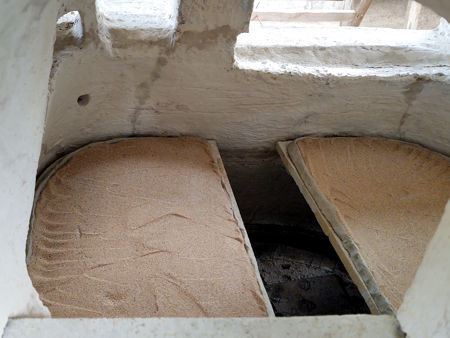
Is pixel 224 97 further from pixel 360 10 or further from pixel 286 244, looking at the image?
pixel 360 10

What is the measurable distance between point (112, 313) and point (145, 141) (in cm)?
141

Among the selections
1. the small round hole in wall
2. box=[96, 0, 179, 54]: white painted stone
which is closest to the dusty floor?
the small round hole in wall

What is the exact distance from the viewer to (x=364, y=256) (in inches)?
104

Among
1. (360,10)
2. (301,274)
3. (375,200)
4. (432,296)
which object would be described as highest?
(432,296)

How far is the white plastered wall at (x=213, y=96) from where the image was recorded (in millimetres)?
2924

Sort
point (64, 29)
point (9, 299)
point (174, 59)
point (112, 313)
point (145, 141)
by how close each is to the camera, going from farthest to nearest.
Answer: point (145, 141) → point (174, 59) → point (64, 29) → point (112, 313) → point (9, 299)

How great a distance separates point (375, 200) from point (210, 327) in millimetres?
1868

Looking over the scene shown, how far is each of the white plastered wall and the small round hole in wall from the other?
0.08 ft

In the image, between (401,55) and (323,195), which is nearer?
(323,195)

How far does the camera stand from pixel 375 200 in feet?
10.2

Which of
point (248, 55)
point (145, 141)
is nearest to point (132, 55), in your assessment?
point (145, 141)

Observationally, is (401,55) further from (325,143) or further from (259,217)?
(259,217)

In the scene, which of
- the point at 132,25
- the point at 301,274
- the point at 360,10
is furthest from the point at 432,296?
the point at 360,10

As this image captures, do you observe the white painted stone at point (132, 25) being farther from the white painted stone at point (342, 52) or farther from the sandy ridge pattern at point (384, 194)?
the sandy ridge pattern at point (384, 194)
